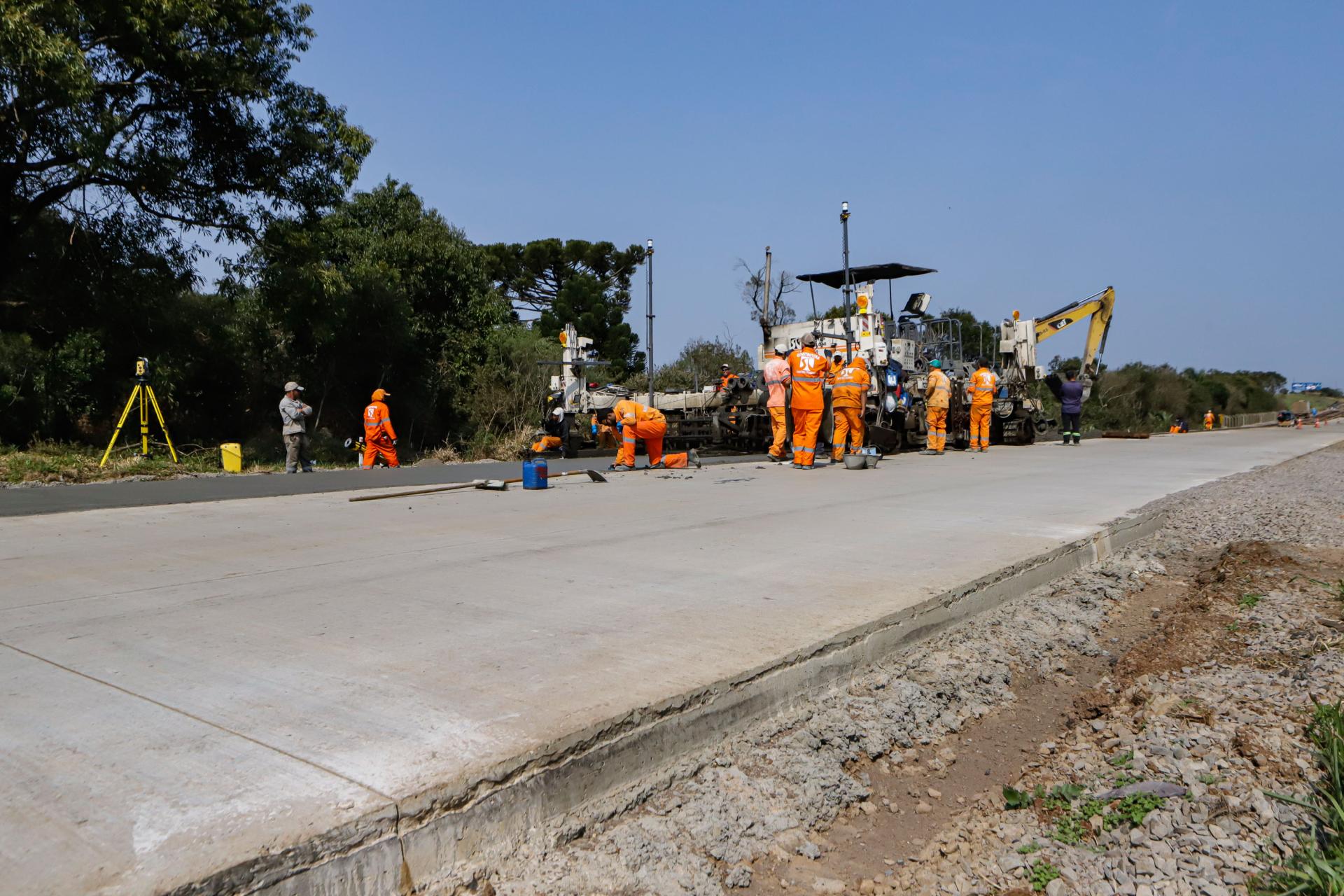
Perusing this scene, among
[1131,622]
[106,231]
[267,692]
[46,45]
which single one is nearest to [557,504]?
[1131,622]

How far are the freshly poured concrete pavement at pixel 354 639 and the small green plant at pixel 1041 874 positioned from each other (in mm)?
1255

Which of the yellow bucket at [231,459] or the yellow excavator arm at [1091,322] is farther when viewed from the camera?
the yellow excavator arm at [1091,322]

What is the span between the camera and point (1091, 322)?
95.6 ft

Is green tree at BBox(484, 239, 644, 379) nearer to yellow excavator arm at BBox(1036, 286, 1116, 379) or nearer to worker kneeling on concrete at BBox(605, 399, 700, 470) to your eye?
yellow excavator arm at BBox(1036, 286, 1116, 379)

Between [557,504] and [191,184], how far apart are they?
44.9ft

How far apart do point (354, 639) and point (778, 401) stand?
515 inches

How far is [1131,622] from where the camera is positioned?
5.90 metres

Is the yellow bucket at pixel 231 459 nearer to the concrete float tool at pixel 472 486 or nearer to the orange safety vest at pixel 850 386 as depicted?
the concrete float tool at pixel 472 486

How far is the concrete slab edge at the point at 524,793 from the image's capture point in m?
2.27

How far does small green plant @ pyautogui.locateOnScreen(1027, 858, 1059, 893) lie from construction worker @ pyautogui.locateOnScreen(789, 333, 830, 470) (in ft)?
39.0

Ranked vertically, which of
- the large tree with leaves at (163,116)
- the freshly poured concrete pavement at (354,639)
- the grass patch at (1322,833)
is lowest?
the grass patch at (1322,833)

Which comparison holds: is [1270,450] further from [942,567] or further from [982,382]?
[942,567]

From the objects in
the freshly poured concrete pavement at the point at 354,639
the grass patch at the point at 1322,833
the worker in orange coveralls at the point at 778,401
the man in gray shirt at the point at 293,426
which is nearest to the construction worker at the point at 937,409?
the worker in orange coveralls at the point at 778,401

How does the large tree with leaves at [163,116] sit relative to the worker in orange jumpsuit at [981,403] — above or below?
above
